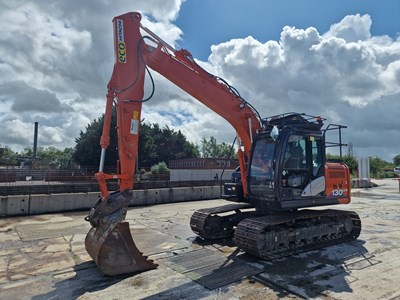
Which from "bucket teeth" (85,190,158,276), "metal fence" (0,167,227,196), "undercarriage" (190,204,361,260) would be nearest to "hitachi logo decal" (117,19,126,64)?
"bucket teeth" (85,190,158,276)

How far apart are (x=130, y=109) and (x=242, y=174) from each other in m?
3.23

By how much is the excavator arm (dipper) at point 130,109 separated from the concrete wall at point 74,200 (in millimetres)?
7926

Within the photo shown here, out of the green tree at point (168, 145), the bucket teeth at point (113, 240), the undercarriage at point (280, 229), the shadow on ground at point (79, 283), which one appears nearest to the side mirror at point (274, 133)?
the undercarriage at point (280, 229)

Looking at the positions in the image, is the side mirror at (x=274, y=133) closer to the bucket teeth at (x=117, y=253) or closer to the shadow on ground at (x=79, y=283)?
the bucket teeth at (x=117, y=253)

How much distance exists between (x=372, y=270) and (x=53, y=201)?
11684 mm

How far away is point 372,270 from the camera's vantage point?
591 centimetres

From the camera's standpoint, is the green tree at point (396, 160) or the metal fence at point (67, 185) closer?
the metal fence at point (67, 185)

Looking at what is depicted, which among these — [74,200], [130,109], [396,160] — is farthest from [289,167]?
[396,160]

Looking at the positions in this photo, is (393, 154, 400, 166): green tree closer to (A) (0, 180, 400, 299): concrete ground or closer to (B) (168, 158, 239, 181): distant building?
(B) (168, 158, 239, 181): distant building

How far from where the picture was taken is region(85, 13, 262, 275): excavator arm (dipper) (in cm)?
565

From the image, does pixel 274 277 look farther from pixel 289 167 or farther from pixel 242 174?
pixel 242 174

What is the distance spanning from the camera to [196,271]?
5871 mm

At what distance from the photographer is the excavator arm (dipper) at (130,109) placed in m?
5.65

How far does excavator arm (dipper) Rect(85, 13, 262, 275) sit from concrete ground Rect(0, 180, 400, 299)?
48 cm
